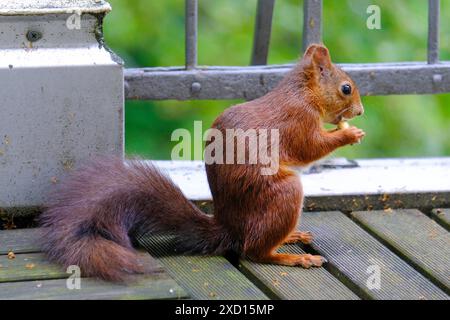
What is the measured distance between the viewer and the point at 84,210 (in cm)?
289

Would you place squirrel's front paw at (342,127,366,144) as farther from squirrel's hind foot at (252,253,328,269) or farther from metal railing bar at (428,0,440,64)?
metal railing bar at (428,0,440,64)

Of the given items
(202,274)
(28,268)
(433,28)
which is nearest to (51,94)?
(28,268)

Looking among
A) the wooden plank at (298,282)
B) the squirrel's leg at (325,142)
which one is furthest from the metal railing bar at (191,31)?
the wooden plank at (298,282)

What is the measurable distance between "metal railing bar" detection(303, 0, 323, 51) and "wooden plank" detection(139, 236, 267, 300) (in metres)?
0.83

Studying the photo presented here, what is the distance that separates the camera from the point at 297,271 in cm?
291

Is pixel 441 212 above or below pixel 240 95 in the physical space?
below

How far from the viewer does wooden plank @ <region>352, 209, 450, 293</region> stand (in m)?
2.95

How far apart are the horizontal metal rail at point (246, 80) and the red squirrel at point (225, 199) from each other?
0.50 metres

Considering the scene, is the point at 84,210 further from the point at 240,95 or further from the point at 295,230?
the point at 240,95

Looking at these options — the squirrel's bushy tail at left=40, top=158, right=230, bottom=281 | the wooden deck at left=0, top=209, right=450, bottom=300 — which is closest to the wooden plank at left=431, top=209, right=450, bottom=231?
the wooden deck at left=0, top=209, right=450, bottom=300

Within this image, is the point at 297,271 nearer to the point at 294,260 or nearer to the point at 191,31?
the point at 294,260
